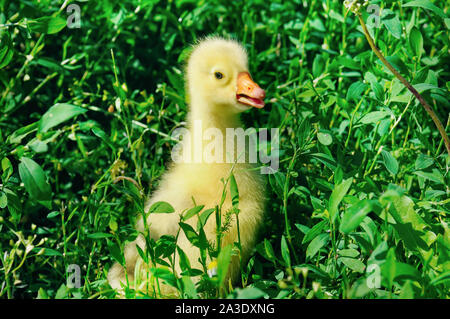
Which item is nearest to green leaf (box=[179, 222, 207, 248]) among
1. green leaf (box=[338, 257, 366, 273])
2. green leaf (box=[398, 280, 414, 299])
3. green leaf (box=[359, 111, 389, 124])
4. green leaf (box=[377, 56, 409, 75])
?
green leaf (box=[338, 257, 366, 273])

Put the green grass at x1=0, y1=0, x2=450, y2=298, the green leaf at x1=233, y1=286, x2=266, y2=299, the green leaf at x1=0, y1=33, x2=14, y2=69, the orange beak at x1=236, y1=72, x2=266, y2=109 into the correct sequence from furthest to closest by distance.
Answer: the orange beak at x1=236, y1=72, x2=266, y2=109
the green leaf at x1=0, y1=33, x2=14, y2=69
the green grass at x1=0, y1=0, x2=450, y2=298
the green leaf at x1=233, y1=286, x2=266, y2=299

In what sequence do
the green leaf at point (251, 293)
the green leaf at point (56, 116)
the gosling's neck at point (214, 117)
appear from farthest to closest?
the gosling's neck at point (214, 117), the green leaf at point (56, 116), the green leaf at point (251, 293)

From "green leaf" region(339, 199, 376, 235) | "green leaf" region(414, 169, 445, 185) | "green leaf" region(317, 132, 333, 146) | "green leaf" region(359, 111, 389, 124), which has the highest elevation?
"green leaf" region(359, 111, 389, 124)

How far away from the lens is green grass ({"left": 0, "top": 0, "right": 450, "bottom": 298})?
142 centimetres

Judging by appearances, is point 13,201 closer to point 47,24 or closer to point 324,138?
point 47,24

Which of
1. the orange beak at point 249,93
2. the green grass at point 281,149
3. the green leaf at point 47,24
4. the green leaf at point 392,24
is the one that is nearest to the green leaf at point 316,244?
the green grass at point 281,149

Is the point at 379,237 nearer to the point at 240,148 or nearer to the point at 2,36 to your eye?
the point at 240,148

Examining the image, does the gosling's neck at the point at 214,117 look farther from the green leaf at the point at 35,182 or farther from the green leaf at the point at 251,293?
the green leaf at the point at 251,293

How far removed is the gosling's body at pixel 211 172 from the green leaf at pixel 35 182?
0.50 meters

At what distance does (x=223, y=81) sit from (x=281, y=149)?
14.2 inches

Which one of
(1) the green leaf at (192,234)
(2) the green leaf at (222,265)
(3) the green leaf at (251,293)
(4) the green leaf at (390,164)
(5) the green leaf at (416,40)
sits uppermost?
(5) the green leaf at (416,40)

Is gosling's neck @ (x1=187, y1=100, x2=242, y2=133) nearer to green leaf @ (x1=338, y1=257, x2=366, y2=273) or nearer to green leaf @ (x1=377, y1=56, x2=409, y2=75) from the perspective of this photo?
green leaf @ (x1=377, y1=56, x2=409, y2=75)

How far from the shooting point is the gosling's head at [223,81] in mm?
1849
